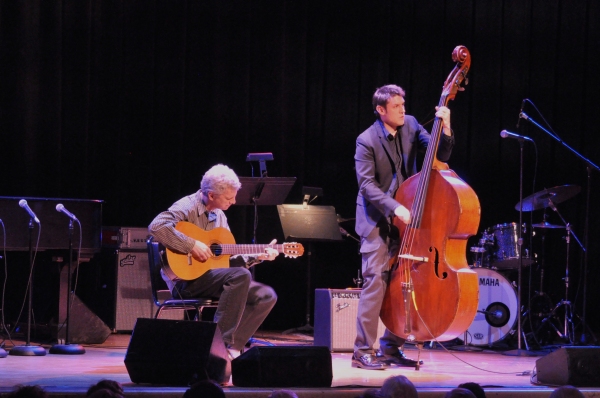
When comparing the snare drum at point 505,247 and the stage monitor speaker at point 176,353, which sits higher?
the snare drum at point 505,247

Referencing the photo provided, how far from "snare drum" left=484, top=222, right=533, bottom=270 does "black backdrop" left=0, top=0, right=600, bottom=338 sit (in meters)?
1.23

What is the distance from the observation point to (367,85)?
→ 910cm

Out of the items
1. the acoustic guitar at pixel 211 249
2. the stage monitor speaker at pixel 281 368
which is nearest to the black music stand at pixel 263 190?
the acoustic guitar at pixel 211 249

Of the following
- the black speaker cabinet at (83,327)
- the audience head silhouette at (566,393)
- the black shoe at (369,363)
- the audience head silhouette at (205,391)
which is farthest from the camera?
the black speaker cabinet at (83,327)

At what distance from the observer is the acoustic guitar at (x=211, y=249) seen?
561cm

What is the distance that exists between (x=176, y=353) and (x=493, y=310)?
441 centimetres

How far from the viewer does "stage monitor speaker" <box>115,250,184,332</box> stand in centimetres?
764

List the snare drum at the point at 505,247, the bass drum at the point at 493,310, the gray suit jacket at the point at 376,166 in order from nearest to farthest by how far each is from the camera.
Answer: the gray suit jacket at the point at 376,166, the snare drum at the point at 505,247, the bass drum at the point at 493,310

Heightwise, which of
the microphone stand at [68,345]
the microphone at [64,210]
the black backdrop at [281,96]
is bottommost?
the microphone stand at [68,345]

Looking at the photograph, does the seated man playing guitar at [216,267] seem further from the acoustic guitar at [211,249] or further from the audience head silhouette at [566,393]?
the audience head silhouette at [566,393]

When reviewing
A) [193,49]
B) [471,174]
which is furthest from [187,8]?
[471,174]

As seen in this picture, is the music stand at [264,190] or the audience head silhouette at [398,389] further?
the music stand at [264,190]

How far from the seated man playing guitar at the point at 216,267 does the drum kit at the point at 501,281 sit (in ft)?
9.39

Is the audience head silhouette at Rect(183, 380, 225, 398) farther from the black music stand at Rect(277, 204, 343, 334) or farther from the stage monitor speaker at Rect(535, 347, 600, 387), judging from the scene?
the black music stand at Rect(277, 204, 343, 334)
